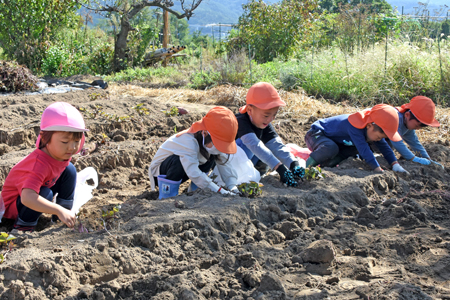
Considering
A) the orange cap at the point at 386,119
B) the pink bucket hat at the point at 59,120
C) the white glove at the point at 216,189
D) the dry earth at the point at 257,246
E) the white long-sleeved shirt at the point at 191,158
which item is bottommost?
the dry earth at the point at 257,246

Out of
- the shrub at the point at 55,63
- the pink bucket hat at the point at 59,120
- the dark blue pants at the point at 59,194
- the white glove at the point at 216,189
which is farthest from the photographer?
the shrub at the point at 55,63

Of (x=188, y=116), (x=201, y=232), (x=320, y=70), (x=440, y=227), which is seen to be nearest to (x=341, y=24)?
(x=320, y=70)

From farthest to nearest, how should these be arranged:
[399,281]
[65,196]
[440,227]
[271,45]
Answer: [271,45], [65,196], [440,227], [399,281]

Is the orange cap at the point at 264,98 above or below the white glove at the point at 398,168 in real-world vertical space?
above

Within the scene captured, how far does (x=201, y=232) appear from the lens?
2.75 metres

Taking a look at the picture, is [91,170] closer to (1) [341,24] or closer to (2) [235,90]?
(2) [235,90]

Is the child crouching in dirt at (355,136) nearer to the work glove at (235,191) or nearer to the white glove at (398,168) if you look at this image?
the white glove at (398,168)

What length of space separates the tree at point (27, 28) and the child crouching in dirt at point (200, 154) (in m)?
11.1

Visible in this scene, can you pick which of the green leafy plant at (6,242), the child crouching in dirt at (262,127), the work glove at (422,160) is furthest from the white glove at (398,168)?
the green leafy plant at (6,242)

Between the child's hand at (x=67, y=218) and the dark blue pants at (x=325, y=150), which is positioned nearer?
the child's hand at (x=67, y=218)

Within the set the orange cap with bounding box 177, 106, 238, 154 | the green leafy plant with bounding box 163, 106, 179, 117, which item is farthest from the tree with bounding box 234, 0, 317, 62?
the orange cap with bounding box 177, 106, 238, 154

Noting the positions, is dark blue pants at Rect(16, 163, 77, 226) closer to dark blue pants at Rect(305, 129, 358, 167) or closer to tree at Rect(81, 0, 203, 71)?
dark blue pants at Rect(305, 129, 358, 167)

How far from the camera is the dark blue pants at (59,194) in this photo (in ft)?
10.2

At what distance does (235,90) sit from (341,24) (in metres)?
7.13
